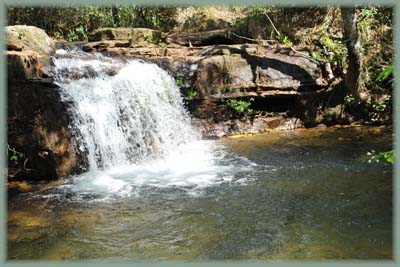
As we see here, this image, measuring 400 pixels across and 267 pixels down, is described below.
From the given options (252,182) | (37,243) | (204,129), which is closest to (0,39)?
(37,243)

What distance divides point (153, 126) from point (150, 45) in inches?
128

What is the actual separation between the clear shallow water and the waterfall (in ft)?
1.42

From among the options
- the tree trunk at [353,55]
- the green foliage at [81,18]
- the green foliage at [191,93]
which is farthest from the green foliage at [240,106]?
the green foliage at [81,18]

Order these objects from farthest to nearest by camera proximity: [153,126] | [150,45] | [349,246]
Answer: [150,45], [153,126], [349,246]

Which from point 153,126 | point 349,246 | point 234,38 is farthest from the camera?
point 234,38

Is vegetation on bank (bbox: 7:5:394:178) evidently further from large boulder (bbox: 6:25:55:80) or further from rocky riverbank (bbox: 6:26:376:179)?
large boulder (bbox: 6:25:55:80)

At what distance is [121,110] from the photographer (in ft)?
23.9

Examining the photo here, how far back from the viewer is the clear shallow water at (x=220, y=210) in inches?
148

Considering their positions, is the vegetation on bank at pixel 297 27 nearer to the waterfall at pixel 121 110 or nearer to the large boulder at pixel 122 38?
the waterfall at pixel 121 110

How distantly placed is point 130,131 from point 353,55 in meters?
4.49

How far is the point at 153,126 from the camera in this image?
25.1ft

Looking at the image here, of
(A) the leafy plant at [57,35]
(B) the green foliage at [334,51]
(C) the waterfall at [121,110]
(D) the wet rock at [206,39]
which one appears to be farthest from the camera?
(A) the leafy plant at [57,35]

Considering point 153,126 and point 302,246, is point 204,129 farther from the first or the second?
point 302,246

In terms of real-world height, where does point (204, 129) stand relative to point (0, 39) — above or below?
below
